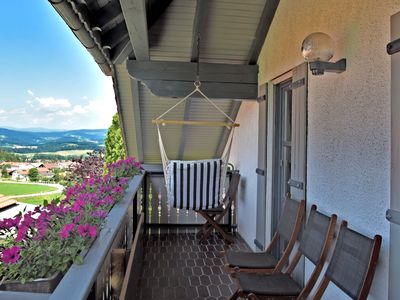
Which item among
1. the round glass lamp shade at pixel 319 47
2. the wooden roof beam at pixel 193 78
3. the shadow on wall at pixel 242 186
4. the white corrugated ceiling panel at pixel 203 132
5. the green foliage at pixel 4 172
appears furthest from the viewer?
the white corrugated ceiling panel at pixel 203 132

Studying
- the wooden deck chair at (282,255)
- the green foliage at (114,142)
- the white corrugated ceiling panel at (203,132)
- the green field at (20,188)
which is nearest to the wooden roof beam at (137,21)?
the green field at (20,188)

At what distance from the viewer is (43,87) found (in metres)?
10.9

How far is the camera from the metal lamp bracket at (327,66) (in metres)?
2.22

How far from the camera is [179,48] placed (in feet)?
14.1

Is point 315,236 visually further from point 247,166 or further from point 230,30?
point 230,30

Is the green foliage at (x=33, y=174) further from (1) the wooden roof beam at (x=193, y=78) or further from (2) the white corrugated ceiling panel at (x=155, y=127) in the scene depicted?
(2) the white corrugated ceiling panel at (x=155, y=127)

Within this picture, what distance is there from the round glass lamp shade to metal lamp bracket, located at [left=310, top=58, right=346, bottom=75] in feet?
0.19

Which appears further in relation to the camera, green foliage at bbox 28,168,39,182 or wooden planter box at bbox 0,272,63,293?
green foliage at bbox 28,168,39,182

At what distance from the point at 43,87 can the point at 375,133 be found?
35.7 feet

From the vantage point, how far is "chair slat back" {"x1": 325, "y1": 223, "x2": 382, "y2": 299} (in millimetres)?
1723

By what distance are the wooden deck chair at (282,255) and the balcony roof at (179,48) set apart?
1807mm

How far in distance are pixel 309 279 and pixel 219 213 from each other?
2797mm

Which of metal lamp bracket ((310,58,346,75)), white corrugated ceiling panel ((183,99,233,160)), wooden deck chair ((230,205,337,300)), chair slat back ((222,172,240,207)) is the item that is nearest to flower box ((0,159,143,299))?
wooden deck chair ((230,205,337,300))

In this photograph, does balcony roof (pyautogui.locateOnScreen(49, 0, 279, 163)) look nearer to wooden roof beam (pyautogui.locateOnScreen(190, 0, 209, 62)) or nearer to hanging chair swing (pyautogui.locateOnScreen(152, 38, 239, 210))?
wooden roof beam (pyautogui.locateOnScreen(190, 0, 209, 62))
